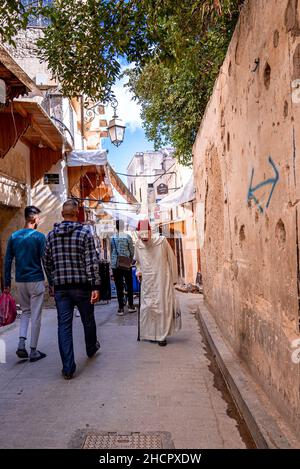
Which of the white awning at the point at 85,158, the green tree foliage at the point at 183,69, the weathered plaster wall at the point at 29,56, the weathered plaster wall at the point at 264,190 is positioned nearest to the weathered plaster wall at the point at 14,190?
the white awning at the point at 85,158

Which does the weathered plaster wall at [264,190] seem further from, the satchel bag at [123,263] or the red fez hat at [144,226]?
the satchel bag at [123,263]

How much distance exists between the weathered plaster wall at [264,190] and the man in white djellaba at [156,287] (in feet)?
3.09

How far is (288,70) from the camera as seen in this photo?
8.68 feet

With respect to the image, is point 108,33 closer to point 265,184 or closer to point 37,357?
point 265,184

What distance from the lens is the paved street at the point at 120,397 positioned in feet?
10.1

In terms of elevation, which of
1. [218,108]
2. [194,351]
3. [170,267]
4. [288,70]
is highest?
[218,108]

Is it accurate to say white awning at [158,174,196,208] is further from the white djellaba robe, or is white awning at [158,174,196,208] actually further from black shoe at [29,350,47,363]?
black shoe at [29,350,47,363]

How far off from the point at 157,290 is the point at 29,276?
1.85 meters

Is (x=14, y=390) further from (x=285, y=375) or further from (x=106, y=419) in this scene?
(x=285, y=375)

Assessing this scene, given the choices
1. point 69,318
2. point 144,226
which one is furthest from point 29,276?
point 144,226

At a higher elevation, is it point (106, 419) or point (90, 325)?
point (90, 325)
